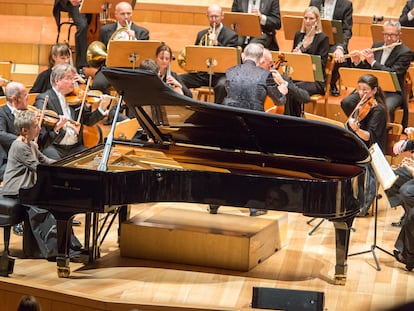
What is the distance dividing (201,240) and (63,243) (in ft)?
2.99

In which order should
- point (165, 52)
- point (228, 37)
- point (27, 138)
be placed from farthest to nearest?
point (228, 37), point (165, 52), point (27, 138)

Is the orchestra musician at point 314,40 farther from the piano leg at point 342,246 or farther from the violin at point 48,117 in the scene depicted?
the piano leg at point 342,246

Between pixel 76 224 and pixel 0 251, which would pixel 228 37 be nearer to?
pixel 76 224

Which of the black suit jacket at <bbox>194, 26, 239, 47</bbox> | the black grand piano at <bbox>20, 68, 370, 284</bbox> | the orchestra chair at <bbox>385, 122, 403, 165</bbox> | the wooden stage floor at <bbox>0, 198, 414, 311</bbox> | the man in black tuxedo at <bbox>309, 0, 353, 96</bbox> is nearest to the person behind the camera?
the wooden stage floor at <bbox>0, 198, 414, 311</bbox>

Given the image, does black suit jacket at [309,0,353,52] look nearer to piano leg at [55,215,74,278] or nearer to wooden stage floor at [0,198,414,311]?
wooden stage floor at [0,198,414,311]

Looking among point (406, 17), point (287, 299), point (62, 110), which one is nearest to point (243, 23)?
point (406, 17)

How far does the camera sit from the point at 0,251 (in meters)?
5.61

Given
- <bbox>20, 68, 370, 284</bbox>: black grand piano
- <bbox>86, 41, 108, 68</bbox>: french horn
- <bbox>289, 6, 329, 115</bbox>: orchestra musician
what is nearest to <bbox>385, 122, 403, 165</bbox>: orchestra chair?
<bbox>289, 6, 329, 115</bbox>: orchestra musician

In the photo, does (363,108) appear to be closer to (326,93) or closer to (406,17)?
(326,93)

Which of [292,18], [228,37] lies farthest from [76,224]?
[292,18]

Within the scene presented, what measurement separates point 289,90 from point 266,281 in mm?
2569

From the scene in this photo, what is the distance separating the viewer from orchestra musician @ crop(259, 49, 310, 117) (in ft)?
24.0

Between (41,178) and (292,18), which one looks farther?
(292,18)

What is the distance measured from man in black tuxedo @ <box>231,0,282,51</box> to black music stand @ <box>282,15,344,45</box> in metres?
0.23
